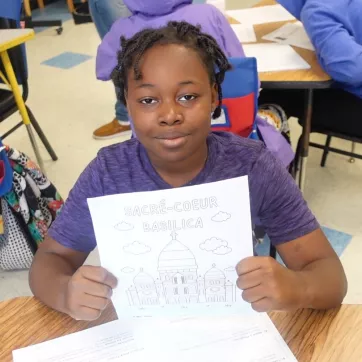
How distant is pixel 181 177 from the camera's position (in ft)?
2.89

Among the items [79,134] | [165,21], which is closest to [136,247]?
[165,21]

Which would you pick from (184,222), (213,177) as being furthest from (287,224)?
(184,222)

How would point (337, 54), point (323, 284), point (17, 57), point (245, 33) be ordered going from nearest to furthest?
1. point (323, 284)
2. point (337, 54)
3. point (245, 33)
4. point (17, 57)

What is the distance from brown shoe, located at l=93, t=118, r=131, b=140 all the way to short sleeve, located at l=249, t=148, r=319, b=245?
2093mm

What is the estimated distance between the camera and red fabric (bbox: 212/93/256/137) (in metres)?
1.42

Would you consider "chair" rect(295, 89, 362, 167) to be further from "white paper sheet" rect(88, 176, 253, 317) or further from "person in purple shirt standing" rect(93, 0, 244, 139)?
"white paper sheet" rect(88, 176, 253, 317)

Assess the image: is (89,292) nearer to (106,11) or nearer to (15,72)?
(15,72)

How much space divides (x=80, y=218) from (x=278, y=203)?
1.22 feet

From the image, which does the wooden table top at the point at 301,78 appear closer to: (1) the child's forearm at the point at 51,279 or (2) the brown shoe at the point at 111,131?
(1) the child's forearm at the point at 51,279

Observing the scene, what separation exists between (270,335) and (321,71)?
4.01ft

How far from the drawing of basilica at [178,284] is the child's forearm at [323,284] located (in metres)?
0.13

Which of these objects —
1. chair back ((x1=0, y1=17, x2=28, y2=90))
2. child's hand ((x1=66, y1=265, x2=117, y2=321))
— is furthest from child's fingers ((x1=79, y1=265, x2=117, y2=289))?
chair back ((x1=0, y1=17, x2=28, y2=90))

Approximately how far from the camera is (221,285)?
65 centimetres

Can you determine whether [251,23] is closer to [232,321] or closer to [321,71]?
[321,71]
